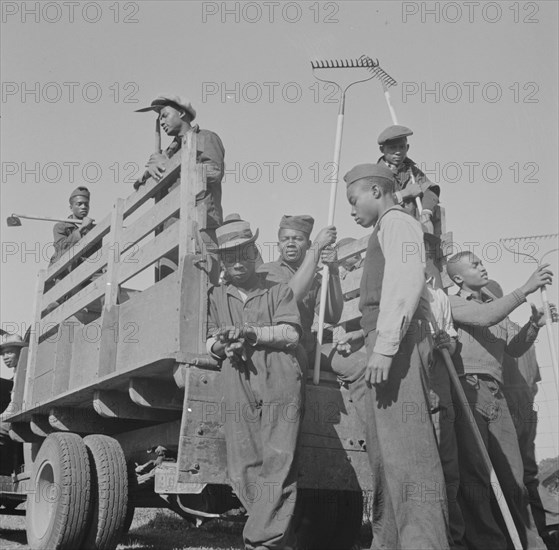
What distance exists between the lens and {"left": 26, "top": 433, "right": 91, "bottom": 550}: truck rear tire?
5410mm

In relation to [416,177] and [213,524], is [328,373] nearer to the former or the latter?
[416,177]

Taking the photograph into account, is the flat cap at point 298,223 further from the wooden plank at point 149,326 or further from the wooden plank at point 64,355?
the wooden plank at point 64,355

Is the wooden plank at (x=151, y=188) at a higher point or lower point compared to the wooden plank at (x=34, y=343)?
higher

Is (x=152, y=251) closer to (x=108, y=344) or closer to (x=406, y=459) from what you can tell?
(x=108, y=344)

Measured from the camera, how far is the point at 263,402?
422 centimetres

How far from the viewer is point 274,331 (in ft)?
14.2

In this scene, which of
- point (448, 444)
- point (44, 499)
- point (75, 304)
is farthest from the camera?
point (75, 304)

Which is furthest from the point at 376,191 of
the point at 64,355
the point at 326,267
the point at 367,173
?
the point at 64,355

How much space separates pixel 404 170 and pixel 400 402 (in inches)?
113

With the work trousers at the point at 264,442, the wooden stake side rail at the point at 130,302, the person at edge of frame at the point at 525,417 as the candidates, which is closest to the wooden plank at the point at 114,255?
the wooden stake side rail at the point at 130,302

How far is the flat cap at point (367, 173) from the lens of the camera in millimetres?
4320

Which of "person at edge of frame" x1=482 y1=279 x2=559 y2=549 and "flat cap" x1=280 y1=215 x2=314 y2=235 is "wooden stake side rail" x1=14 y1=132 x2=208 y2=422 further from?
"person at edge of frame" x1=482 y1=279 x2=559 y2=549

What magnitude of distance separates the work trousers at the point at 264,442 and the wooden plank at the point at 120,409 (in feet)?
4.93

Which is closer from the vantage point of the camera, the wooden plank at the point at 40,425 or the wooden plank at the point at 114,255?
the wooden plank at the point at 114,255
